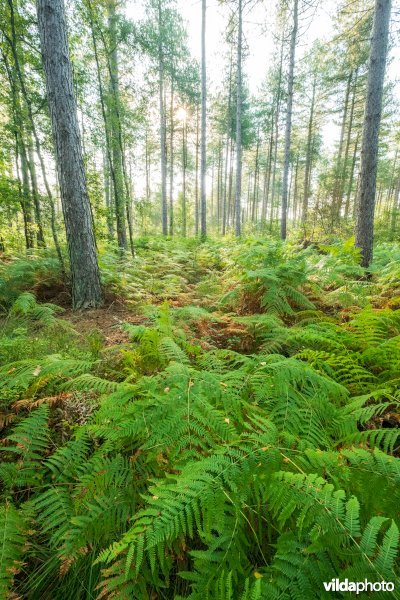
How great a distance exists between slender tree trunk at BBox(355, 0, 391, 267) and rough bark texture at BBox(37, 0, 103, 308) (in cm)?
518

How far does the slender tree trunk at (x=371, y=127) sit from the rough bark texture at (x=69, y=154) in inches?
204

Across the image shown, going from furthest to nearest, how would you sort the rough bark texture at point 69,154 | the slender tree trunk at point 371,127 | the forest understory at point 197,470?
the slender tree trunk at point 371,127
the rough bark texture at point 69,154
the forest understory at point 197,470

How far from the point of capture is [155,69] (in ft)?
46.6

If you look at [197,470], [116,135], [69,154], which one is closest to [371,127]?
[69,154]

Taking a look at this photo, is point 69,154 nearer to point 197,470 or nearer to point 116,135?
point 116,135

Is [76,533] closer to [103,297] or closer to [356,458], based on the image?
[356,458]

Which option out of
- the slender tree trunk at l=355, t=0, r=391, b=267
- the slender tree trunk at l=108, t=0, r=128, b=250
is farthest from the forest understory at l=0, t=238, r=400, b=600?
the slender tree trunk at l=108, t=0, r=128, b=250

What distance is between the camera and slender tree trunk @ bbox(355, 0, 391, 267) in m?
4.99

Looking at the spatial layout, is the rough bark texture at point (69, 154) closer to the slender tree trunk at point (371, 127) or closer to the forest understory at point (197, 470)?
the forest understory at point (197, 470)

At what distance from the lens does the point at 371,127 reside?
17.4 ft

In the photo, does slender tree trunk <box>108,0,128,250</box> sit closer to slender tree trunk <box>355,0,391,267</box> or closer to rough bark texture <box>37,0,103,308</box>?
rough bark texture <box>37,0,103,308</box>

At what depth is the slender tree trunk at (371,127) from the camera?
16.4 ft

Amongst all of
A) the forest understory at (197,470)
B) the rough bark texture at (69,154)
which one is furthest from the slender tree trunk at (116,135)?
the forest understory at (197,470)

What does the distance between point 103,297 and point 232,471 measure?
4.16 metres
